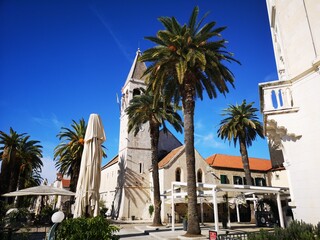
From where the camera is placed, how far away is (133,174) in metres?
34.1

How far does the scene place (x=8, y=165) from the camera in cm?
2517

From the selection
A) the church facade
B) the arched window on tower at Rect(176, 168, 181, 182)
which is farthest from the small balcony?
the arched window on tower at Rect(176, 168, 181, 182)

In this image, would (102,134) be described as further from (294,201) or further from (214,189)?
(294,201)

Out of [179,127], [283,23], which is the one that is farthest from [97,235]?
[179,127]

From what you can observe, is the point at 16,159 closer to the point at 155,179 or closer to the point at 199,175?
the point at 155,179

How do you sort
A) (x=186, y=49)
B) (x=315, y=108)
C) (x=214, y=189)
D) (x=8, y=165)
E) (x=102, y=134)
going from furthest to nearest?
(x=8, y=165), (x=186, y=49), (x=214, y=189), (x=102, y=134), (x=315, y=108)

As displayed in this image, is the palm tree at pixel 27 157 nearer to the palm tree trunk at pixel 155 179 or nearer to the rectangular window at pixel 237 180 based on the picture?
the palm tree trunk at pixel 155 179

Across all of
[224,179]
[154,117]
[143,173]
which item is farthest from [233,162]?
[154,117]

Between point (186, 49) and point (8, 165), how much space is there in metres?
23.3

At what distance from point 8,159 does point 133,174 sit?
16198mm

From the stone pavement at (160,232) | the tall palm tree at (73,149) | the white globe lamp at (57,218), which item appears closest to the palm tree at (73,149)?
the tall palm tree at (73,149)

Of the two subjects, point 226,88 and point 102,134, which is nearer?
point 102,134

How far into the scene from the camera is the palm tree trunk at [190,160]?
46.5 ft

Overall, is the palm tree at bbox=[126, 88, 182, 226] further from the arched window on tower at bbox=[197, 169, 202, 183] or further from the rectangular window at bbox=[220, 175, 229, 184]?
the rectangular window at bbox=[220, 175, 229, 184]
